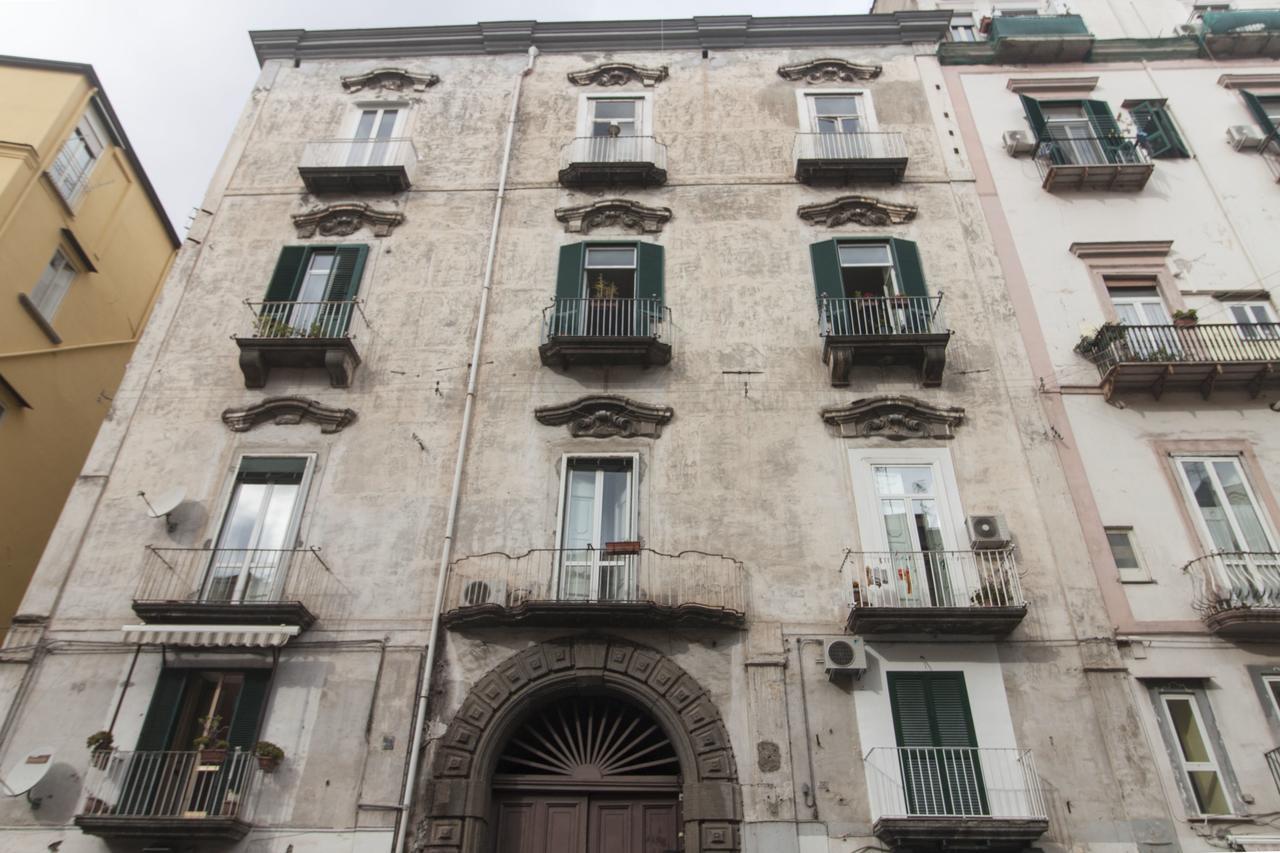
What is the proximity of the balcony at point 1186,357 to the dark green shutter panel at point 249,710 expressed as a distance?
42.8ft

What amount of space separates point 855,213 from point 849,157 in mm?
1254

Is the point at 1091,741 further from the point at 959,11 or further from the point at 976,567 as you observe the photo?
the point at 959,11

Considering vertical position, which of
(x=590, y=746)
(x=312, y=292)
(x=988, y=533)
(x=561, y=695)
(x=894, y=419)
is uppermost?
(x=312, y=292)

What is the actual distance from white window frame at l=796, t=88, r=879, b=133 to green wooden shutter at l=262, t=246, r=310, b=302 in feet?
32.8

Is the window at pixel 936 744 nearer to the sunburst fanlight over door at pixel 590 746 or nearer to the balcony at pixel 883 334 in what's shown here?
the sunburst fanlight over door at pixel 590 746

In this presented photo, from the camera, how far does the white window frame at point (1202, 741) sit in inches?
398

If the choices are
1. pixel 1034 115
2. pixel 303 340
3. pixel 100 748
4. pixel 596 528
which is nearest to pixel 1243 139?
pixel 1034 115

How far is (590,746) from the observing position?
11.2m

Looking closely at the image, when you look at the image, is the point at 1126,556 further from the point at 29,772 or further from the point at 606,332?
the point at 29,772

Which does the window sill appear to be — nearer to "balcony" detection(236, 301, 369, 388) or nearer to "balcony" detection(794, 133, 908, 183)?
"balcony" detection(236, 301, 369, 388)

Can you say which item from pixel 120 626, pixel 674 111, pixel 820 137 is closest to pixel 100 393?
pixel 120 626

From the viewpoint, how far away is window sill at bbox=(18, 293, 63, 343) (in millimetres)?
16342

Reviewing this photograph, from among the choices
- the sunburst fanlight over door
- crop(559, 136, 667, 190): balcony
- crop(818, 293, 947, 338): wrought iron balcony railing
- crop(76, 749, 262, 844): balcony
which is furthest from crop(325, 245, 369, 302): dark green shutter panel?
crop(818, 293, 947, 338): wrought iron balcony railing

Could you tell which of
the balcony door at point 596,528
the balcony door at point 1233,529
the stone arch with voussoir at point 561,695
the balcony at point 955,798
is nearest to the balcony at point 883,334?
the balcony door at point 596,528
